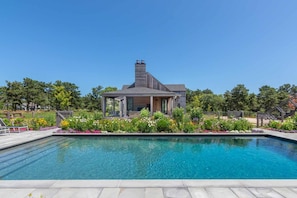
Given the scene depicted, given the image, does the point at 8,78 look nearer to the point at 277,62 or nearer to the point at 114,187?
the point at 114,187

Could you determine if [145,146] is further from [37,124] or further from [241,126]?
[37,124]

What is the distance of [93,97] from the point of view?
43812mm

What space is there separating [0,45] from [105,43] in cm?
1240

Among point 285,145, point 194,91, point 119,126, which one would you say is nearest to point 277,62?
point 285,145

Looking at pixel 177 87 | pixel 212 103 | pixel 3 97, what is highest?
pixel 177 87

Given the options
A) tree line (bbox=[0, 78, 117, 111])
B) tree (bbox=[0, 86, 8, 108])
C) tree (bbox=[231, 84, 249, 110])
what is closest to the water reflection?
tree (bbox=[231, 84, 249, 110])

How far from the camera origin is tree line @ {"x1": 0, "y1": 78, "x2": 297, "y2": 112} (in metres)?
29.0

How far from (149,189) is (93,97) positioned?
142 feet

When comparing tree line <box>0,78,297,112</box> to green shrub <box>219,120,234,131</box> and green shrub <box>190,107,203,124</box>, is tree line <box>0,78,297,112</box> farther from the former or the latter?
green shrub <box>219,120,234,131</box>

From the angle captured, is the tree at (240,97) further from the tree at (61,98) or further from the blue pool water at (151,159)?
the tree at (61,98)

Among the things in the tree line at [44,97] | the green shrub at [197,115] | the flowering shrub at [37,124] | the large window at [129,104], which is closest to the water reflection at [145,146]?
the green shrub at [197,115]

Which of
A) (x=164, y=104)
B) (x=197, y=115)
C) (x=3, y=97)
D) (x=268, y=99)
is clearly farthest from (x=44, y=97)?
(x=268, y=99)

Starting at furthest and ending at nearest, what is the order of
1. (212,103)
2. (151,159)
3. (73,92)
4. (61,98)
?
(73,92) < (61,98) < (212,103) < (151,159)

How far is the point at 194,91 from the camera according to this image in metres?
48.1
